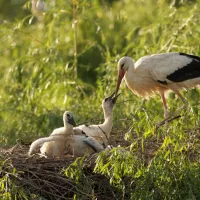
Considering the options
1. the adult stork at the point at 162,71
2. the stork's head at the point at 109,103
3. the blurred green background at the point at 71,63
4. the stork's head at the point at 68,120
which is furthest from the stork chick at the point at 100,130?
the adult stork at the point at 162,71

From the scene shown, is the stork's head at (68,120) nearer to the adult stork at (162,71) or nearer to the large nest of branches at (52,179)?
the large nest of branches at (52,179)

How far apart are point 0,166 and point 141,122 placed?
4.65 ft

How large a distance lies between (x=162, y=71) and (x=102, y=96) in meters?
1.82

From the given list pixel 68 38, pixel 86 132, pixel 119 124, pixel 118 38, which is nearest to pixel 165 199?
pixel 86 132

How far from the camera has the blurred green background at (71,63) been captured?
14.4 m

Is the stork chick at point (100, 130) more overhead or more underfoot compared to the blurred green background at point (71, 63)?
more underfoot

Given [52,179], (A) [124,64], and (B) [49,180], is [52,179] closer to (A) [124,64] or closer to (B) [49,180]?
(B) [49,180]

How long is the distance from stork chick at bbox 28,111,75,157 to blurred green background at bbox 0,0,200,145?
1.26 meters

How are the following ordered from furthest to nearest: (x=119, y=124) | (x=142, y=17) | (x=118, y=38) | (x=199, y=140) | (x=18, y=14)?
(x=18, y=14), (x=142, y=17), (x=118, y=38), (x=119, y=124), (x=199, y=140)

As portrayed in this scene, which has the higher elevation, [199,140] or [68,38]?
[68,38]

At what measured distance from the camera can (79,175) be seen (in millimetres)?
10492

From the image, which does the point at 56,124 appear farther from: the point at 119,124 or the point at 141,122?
the point at 141,122

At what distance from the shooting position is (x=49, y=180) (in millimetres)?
10742

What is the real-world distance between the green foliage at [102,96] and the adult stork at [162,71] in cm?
31
